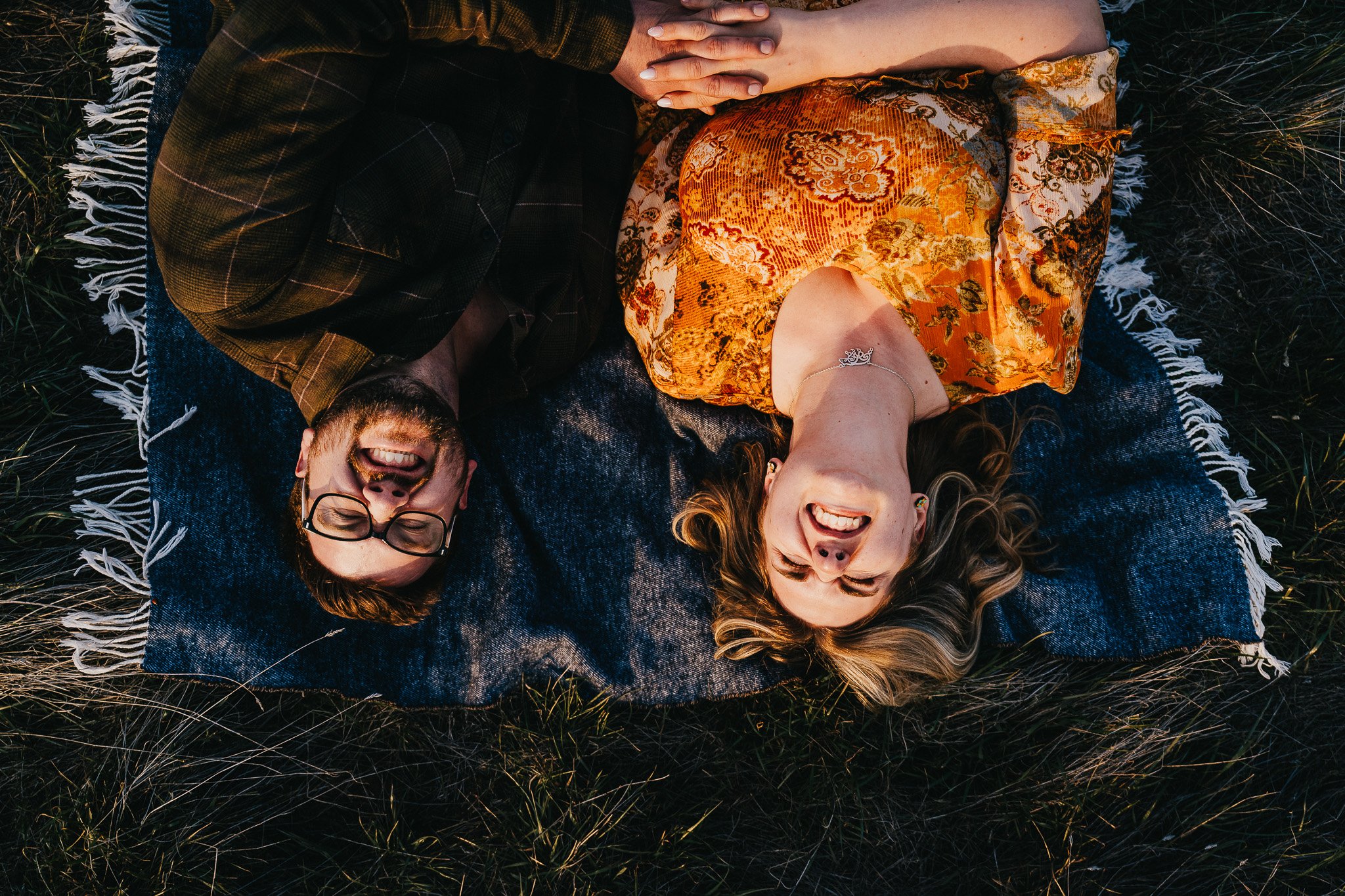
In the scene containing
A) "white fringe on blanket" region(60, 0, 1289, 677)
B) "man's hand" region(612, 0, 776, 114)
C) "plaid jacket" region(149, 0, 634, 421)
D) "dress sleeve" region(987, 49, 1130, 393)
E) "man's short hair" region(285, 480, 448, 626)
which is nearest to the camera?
"plaid jacket" region(149, 0, 634, 421)

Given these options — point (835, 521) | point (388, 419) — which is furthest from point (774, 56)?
point (388, 419)

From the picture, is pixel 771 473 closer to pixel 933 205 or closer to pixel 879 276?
pixel 879 276

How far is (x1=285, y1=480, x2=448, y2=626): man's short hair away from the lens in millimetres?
3197

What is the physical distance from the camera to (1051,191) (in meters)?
2.88

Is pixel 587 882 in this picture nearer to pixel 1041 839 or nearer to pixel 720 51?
pixel 1041 839

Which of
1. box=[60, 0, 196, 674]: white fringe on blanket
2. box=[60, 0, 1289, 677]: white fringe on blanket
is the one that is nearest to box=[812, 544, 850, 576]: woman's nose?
box=[60, 0, 1289, 677]: white fringe on blanket

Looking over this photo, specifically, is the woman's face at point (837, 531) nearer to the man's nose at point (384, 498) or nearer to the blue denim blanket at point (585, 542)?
the blue denim blanket at point (585, 542)

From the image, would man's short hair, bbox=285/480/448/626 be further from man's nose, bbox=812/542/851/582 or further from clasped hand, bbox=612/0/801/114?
clasped hand, bbox=612/0/801/114

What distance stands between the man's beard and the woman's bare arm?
1505 mm

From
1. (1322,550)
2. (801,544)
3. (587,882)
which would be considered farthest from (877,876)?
(1322,550)

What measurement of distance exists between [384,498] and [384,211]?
3.36 ft

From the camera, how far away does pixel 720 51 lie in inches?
118

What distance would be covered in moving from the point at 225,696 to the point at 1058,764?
3.53m

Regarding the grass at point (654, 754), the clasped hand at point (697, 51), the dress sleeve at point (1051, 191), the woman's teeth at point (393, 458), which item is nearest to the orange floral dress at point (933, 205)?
the dress sleeve at point (1051, 191)
